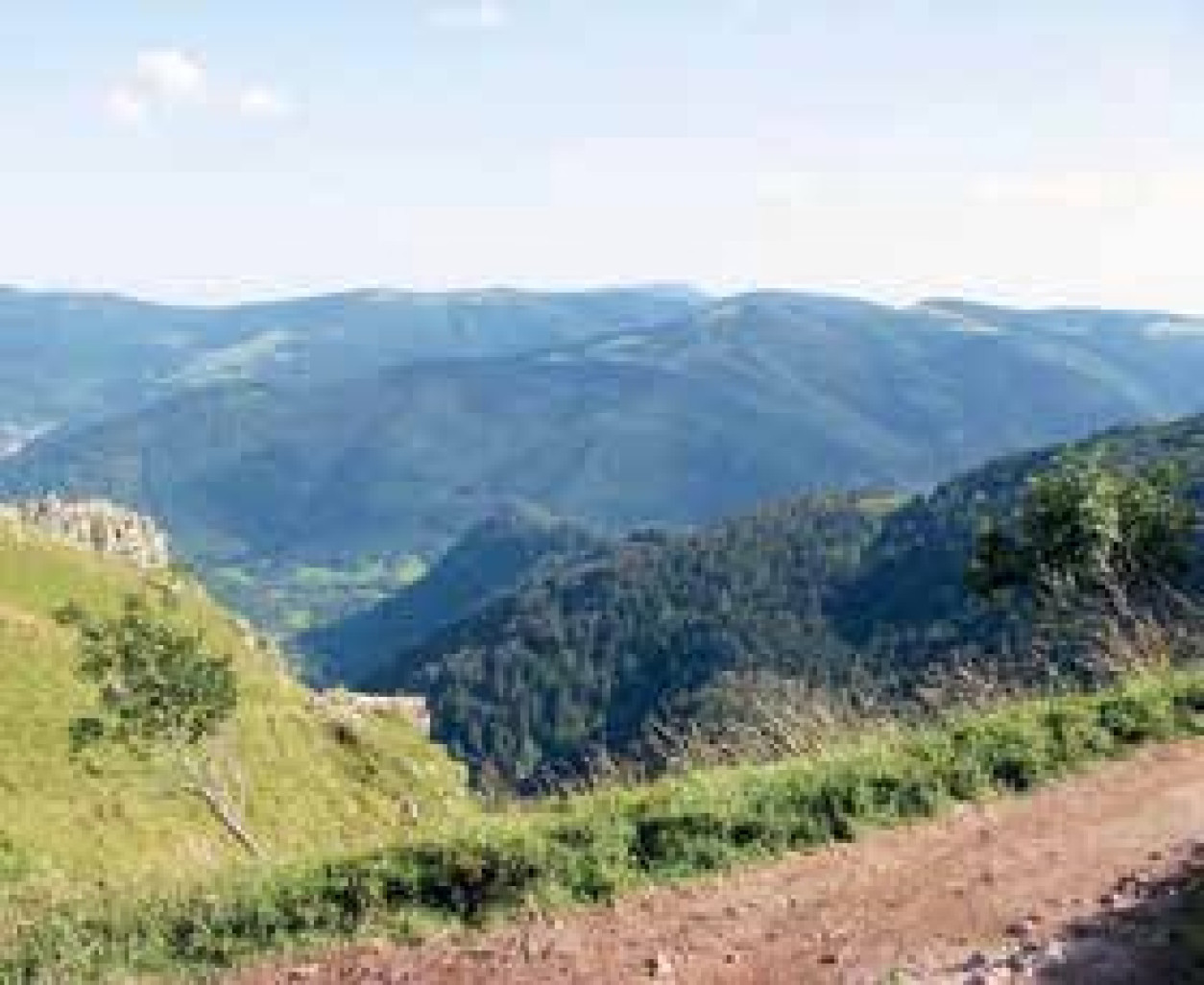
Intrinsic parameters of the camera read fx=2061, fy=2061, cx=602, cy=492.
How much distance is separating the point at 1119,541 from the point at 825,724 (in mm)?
22015

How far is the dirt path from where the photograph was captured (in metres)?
15.3

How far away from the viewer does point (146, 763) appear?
236 feet

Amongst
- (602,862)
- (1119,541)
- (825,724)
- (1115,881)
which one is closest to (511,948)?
(602,862)

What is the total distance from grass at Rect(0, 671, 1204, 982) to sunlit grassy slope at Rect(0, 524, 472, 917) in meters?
25.9

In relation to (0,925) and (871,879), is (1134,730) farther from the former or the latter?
(0,925)

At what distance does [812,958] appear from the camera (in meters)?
15.6

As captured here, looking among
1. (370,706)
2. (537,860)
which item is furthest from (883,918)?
(370,706)

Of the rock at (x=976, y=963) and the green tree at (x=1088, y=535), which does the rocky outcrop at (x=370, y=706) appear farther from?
the rock at (x=976, y=963)

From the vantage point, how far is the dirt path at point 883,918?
15.3 metres

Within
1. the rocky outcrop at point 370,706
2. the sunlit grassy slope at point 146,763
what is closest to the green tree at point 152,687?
the sunlit grassy slope at point 146,763

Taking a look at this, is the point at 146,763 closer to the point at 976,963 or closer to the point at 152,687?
the point at 152,687

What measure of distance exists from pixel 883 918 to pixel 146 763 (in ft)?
193

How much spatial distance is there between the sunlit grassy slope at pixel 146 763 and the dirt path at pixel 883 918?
2735 cm

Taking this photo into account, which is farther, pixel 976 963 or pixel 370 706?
pixel 370 706
